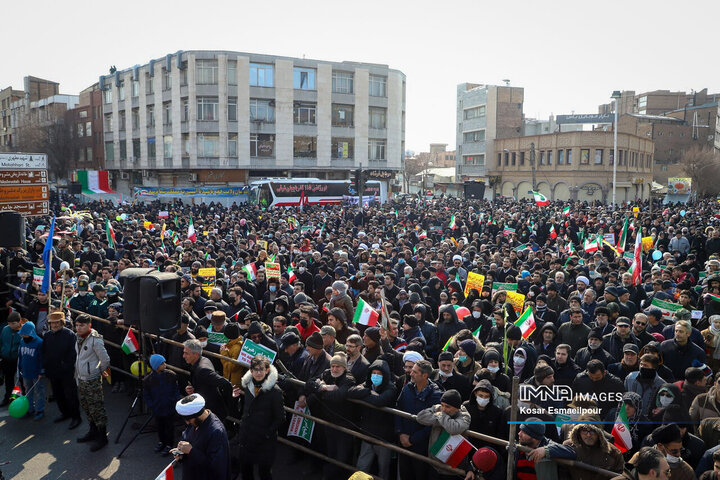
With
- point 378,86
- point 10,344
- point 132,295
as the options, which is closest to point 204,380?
point 132,295

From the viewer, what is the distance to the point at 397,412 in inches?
215

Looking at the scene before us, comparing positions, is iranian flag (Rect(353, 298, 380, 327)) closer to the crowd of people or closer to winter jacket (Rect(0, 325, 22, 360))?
the crowd of people

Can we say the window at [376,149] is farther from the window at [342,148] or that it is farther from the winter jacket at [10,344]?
the winter jacket at [10,344]

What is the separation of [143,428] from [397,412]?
151 inches

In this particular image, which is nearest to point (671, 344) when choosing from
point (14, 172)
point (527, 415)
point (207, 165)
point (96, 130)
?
point (527, 415)

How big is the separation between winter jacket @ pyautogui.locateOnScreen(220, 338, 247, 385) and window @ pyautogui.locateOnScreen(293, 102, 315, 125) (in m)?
46.1

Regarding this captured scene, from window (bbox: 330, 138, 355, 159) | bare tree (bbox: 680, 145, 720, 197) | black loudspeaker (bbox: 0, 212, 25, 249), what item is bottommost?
black loudspeaker (bbox: 0, 212, 25, 249)

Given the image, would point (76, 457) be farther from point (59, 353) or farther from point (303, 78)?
point (303, 78)

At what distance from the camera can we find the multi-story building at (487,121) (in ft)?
231

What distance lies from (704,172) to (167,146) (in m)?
55.5

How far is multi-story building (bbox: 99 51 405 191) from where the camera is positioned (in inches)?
1933

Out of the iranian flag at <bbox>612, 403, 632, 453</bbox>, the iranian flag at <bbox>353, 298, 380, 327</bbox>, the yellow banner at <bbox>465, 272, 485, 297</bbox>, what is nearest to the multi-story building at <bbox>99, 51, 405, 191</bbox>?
the yellow banner at <bbox>465, 272, 485, 297</bbox>

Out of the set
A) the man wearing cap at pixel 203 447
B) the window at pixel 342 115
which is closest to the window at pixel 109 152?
the window at pixel 342 115

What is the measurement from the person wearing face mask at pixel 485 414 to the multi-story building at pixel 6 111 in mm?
97812
